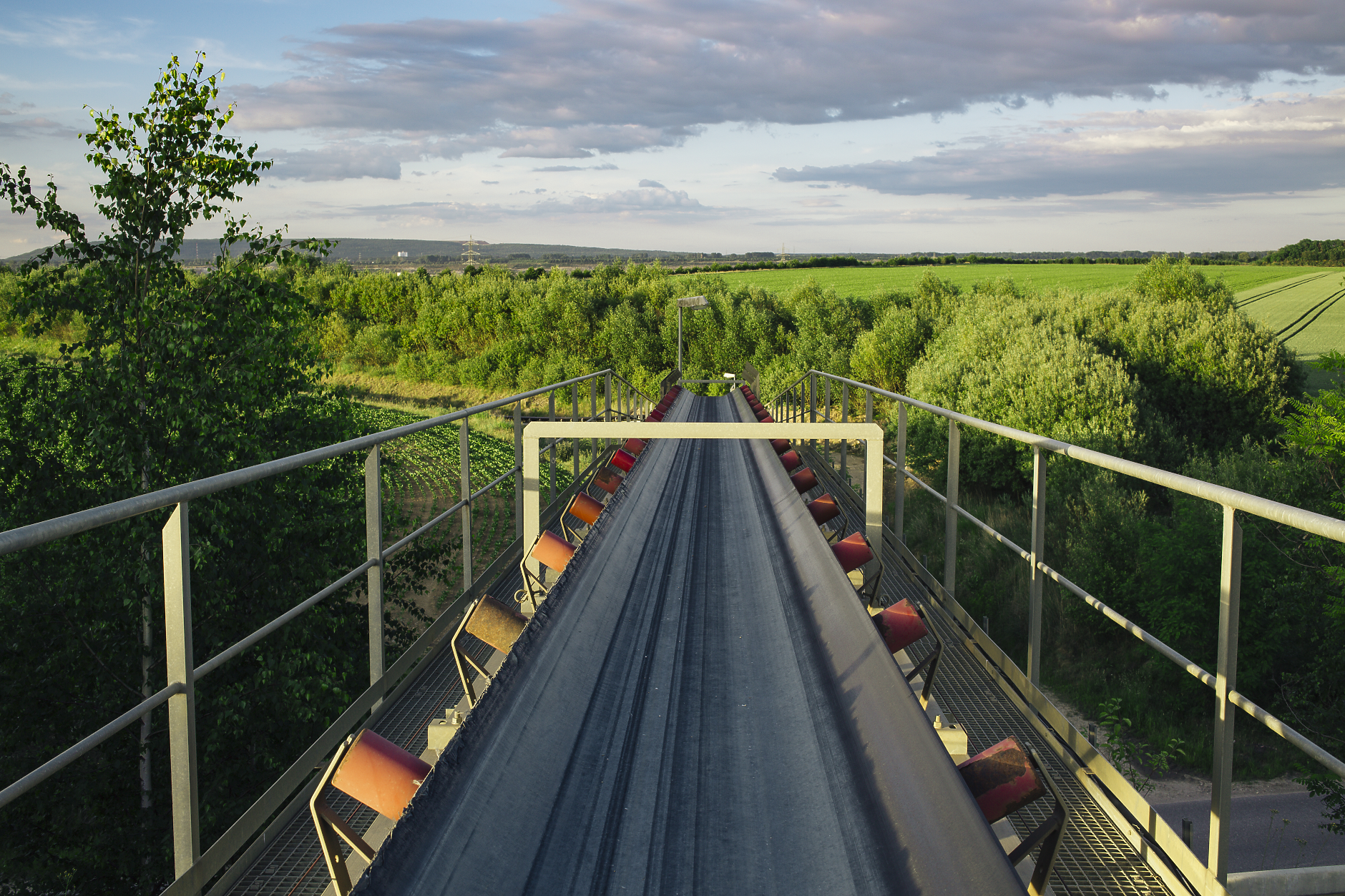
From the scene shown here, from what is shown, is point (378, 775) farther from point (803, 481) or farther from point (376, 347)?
point (376, 347)

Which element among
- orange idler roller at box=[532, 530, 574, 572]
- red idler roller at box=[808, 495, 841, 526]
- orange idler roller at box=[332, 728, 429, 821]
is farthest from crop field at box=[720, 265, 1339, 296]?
orange idler roller at box=[332, 728, 429, 821]

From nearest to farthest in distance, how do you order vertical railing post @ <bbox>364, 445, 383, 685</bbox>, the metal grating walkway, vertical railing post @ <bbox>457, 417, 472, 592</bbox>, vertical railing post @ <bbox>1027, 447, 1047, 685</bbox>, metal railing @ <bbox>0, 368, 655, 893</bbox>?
metal railing @ <bbox>0, 368, 655, 893</bbox>
the metal grating walkway
vertical railing post @ <bbox>1027, 447, 1047, 685</bbox>
vertical railing post @ <bbox>364, 445, 383, 685</bbox>
vertical railing post @ <bbox>457, 417, 472, 592</bbox>

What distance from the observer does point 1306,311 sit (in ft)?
127

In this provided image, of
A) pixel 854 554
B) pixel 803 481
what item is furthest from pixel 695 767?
pixel 803 481

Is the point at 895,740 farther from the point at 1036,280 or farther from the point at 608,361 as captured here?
the point at 1036,280

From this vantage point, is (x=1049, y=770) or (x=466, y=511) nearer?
(x=1049, y=770)

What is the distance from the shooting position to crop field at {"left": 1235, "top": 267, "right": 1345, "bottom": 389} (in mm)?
29516

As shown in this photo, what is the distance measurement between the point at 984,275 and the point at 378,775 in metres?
51.6

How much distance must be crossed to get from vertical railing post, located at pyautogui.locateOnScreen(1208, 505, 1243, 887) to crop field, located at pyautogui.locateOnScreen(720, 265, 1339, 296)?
3905 centimetres

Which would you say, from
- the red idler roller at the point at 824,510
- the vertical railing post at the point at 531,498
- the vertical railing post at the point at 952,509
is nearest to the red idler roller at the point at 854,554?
the vertical railing post at the point at 952,509

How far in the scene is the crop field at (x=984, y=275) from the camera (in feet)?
143

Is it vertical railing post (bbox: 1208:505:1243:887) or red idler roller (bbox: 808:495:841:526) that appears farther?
red idler roller (bbox: 808:495:841:526)

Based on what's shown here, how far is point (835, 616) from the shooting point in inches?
89.0

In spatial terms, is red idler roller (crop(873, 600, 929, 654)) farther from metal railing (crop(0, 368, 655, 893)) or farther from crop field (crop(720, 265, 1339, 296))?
crop field (crop(720, 265, 1339, 296))
